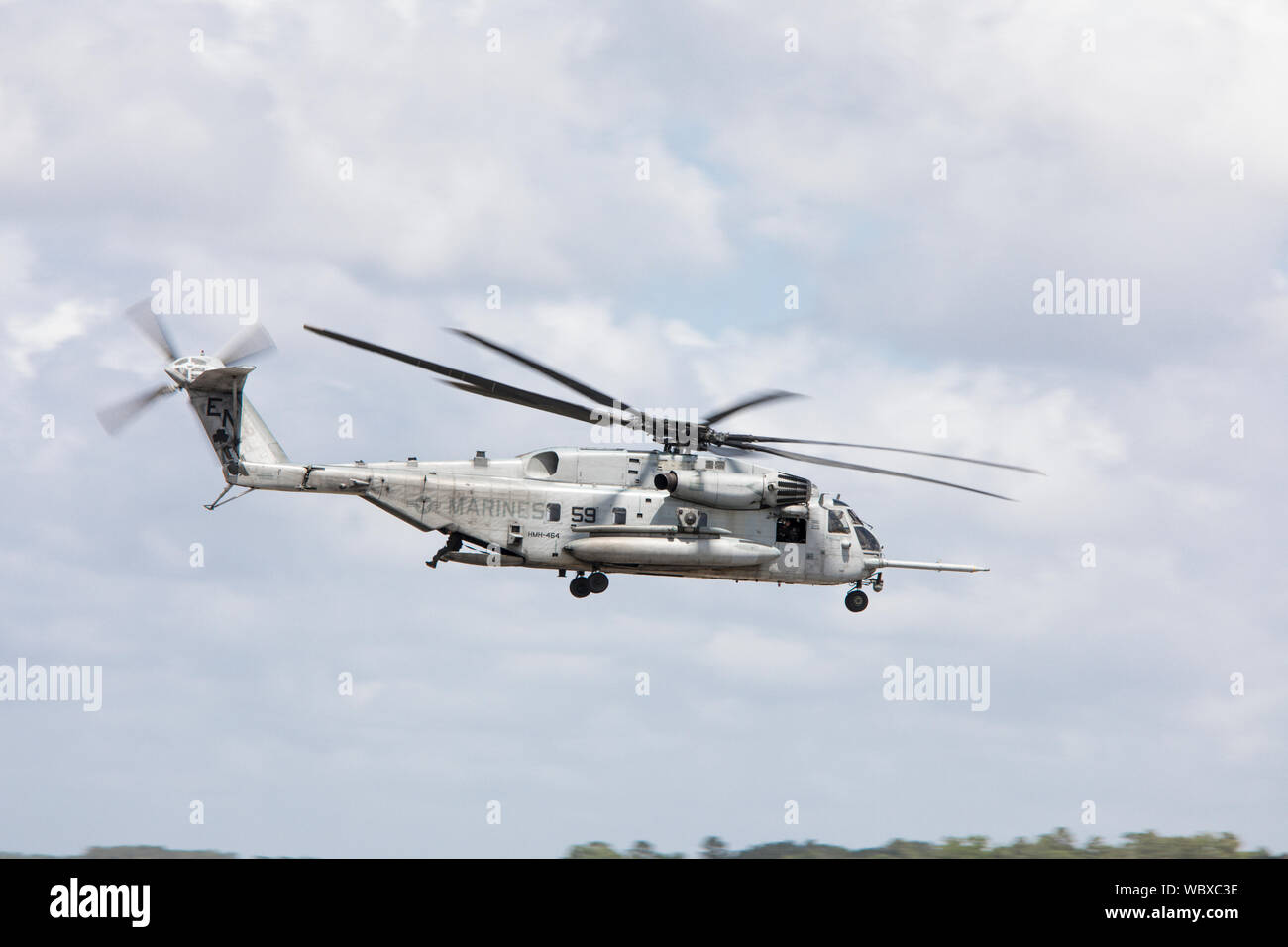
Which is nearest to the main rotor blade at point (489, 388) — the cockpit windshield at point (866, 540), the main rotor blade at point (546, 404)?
the main rotor blade at point (546, 404)

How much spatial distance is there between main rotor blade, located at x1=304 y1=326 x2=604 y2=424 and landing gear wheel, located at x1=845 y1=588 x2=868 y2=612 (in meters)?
10.7

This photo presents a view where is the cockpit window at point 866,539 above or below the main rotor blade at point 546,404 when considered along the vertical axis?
below

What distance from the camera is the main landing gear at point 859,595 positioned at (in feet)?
160

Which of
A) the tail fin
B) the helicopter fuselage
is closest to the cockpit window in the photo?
the helicopter fuselage

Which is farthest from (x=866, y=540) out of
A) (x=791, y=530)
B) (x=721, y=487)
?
(x=721, y=487)

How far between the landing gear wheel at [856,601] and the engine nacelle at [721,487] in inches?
179

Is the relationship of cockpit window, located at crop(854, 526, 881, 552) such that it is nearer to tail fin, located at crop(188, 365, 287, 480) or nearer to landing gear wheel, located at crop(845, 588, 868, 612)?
landing gear wheel, located at crop(845, 588, 868, 612)

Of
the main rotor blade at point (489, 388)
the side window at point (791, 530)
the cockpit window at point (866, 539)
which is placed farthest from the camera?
the cockpit window at point (866, 539)

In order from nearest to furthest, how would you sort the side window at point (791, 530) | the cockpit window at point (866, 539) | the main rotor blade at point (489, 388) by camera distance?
the main rotor blade at point (489, 388)
the side window at point (791, 530)
the cockpit window at point (866, 539)

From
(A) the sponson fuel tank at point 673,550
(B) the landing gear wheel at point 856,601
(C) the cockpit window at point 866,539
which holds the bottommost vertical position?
(B) the landing gear wheel at point 856,601

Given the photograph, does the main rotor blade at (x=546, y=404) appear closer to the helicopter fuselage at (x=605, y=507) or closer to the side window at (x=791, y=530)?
the helicopter fuselage at (x=605, y=507)

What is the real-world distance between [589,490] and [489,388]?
207 inches
